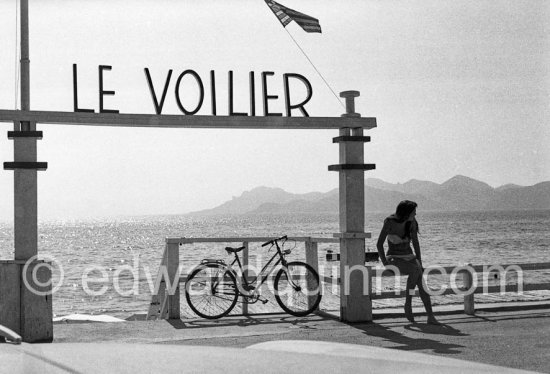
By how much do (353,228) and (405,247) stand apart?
744mm

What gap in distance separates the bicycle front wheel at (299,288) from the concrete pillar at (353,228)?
2.42 feet

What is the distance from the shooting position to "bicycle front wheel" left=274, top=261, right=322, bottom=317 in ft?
37.0

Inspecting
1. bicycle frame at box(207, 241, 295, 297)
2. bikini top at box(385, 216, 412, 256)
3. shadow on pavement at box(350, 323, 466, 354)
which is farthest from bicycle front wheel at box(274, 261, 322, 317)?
bikini top at box(385, 216, 412, 256)

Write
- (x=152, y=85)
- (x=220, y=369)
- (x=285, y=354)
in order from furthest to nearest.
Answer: (x=152, y=85), (x=285, y=354), (x=220, y=369)

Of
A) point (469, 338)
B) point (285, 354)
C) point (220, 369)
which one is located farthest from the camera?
point (469, 338)

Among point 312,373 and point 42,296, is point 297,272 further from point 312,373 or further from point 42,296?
point 312,373

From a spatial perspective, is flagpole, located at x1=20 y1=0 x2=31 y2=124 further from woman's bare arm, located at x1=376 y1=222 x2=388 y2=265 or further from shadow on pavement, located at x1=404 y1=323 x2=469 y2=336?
shadow on pavement, located at x1=404 y1=323 x2=469 y2=336

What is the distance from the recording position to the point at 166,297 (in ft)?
36.0

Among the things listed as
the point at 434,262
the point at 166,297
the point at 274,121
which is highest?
the point at 274,121

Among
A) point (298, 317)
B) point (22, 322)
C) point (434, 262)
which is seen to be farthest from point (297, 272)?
point (434, 262)

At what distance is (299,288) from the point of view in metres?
11.6

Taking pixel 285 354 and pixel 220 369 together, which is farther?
pixel 285 354

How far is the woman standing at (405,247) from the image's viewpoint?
34.1 ft

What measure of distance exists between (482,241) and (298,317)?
9174cm
